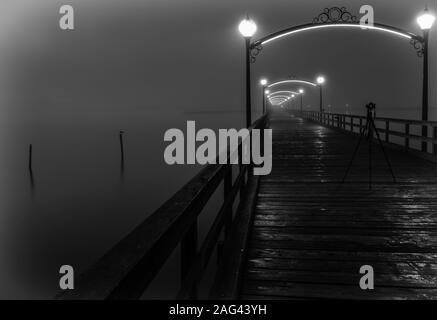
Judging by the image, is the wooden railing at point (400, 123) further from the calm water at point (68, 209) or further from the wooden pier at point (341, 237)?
the calm water at point (68, 209)

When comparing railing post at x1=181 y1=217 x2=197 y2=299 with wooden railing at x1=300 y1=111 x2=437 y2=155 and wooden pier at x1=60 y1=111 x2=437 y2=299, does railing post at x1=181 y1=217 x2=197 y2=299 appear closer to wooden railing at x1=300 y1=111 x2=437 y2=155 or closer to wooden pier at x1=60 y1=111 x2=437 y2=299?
wooden pier at x1=60 y1=111 x2=437 y2=299

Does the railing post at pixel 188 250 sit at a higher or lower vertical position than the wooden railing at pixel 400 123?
lower

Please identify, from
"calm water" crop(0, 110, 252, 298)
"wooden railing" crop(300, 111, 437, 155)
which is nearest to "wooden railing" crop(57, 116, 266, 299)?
"wooden railing" crop(300, 111, 437, 155)

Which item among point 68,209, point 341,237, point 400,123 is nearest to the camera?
point 341,237

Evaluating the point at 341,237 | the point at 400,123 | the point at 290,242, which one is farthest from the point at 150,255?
the point at 400,123

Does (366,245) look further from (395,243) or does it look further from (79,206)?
(79,206)

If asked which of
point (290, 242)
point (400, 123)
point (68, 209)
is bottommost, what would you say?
point (68, 209)

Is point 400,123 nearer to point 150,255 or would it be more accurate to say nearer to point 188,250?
point 188,250

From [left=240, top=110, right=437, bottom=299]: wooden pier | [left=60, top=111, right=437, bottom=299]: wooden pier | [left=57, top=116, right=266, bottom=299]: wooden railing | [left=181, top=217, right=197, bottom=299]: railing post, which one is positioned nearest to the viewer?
[left=57, top=116, right=266, bottom=299]: wooden railing

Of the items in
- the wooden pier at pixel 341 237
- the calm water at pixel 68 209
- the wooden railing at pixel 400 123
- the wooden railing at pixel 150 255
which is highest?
the wooden railing at pixel 400 123

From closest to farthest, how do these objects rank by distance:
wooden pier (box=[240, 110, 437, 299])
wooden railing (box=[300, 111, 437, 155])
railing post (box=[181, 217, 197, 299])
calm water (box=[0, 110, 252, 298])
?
railing post (box=[181, 217, 197, 299])
wooden pier (box=[240, 110, 437, 299])
wooden railing (box=[300, 111, 437, 155])
calm water (box=[0, 110, 252, 298])

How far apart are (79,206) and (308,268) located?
98.3ft

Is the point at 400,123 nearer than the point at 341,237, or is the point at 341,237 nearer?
the point at 341,237

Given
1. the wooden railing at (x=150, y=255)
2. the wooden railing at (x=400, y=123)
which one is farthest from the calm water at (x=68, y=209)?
the wooden railing at (x=150, y=255)
